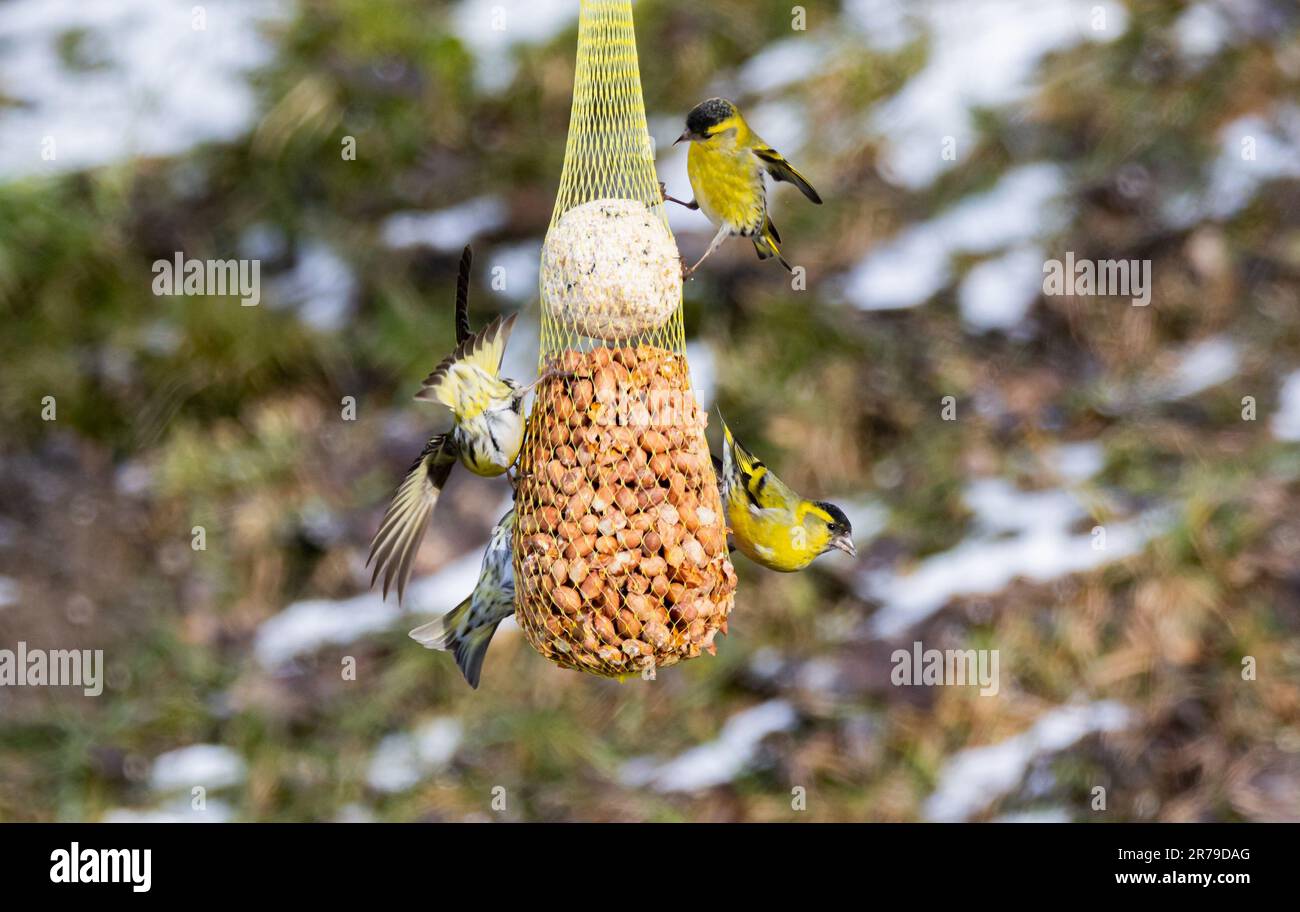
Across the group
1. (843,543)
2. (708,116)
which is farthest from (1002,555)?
(708,116)

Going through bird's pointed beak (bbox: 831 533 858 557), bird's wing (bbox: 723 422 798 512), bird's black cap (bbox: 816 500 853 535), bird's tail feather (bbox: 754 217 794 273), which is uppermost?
bird's tail feather (bbox: 754 217 794 273)

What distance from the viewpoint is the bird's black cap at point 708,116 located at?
8.87ft

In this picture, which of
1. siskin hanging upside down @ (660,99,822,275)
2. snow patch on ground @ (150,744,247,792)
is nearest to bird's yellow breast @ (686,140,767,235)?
siskin hanging upside down @ (660,99,822,275)

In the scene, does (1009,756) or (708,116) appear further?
(1009,756)

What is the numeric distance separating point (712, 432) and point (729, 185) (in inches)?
85.5

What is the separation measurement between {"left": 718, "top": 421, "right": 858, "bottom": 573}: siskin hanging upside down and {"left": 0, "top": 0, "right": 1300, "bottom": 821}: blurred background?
6.14 ft

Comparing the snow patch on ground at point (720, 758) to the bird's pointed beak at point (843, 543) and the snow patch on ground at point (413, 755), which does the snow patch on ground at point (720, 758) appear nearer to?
the snow patch on ground at point (413, 755)

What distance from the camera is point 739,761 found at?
4.69m

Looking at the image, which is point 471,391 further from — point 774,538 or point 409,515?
point 774,538

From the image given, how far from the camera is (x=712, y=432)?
4.88 meters

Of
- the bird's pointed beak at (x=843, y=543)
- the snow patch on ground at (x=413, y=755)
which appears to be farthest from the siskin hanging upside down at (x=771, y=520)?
the snow patch on ground at (x=413, y=755)

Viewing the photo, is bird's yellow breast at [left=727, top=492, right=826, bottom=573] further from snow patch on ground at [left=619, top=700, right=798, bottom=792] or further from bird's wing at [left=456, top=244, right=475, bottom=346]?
snow patch on ground at [left=619, top=700, right=798, bottom=792]

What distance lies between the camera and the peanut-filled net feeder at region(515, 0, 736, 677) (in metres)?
2.31

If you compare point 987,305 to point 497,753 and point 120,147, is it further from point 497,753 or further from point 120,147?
point 120,147
